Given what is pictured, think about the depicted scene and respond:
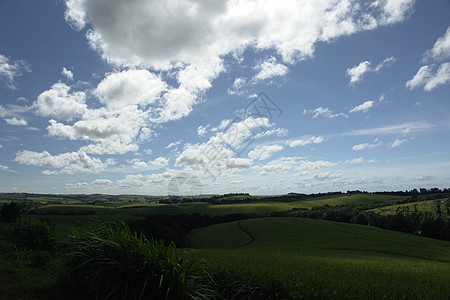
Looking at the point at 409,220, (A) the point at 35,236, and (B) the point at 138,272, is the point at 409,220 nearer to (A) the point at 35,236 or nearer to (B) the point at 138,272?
(B) the point at 138,272

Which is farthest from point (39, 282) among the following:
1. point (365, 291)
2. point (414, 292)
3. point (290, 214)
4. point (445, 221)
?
point (290, 214)

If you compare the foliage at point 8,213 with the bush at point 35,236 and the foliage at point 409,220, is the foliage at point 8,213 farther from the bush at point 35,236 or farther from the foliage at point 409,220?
the foliage at point 409,220

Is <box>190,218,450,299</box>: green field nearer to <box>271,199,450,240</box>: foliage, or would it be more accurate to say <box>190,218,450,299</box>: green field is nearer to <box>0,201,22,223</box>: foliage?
<box>271,199,450,240</box>: foliage

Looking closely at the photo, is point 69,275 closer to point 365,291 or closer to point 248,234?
point 365,291

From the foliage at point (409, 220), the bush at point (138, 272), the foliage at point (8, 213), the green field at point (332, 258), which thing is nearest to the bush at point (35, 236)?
the bush at point (138, 272)

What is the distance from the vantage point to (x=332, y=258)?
20.4 metres

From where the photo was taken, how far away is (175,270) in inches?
206

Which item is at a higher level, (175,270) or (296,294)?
(175,270)

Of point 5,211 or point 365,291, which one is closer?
point 365,291

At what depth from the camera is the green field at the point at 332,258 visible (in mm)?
6660

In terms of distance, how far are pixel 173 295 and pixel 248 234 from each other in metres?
61.1

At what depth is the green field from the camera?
6660 mm

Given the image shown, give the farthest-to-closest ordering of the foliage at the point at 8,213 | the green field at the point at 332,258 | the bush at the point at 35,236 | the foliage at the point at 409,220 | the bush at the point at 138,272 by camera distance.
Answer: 1. the foliage at the point at 409,220
2. the foliage at the point at 8,213
3. the bush at the point at 35,236
4. the green field at the point at 332,258
5. the bush at the point at 138,272

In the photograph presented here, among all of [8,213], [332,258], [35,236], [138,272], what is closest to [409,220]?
[332,258]
